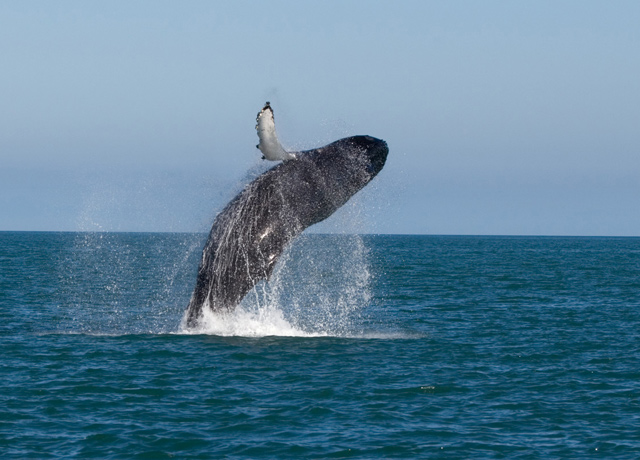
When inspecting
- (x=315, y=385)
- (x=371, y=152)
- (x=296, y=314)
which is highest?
(x=371, y=152)

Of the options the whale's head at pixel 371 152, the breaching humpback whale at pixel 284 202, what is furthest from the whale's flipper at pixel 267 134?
the whale's head at pixel 371 152

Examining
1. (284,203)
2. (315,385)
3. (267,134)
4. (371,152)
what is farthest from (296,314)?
(267,134)

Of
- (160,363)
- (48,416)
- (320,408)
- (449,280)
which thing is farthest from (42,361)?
(449,280)

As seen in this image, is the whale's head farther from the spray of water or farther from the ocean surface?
the spray of water

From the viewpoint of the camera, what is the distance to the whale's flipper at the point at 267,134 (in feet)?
55.6

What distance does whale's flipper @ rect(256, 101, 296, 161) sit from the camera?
55.6ft

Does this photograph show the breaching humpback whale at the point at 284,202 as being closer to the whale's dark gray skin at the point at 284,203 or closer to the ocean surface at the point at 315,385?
the whale's dark gray skin at the point at 284,203

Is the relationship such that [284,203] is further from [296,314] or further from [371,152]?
[296,314]

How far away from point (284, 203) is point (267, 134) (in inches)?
105

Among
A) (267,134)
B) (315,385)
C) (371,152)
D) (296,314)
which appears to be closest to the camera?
(267,134)

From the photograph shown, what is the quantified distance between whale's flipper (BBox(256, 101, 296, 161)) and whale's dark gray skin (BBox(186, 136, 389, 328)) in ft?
6.44

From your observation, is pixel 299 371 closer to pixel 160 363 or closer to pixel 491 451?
pixel 160 363

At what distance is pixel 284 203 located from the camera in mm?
19438

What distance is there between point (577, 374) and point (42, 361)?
12068 millimetres
